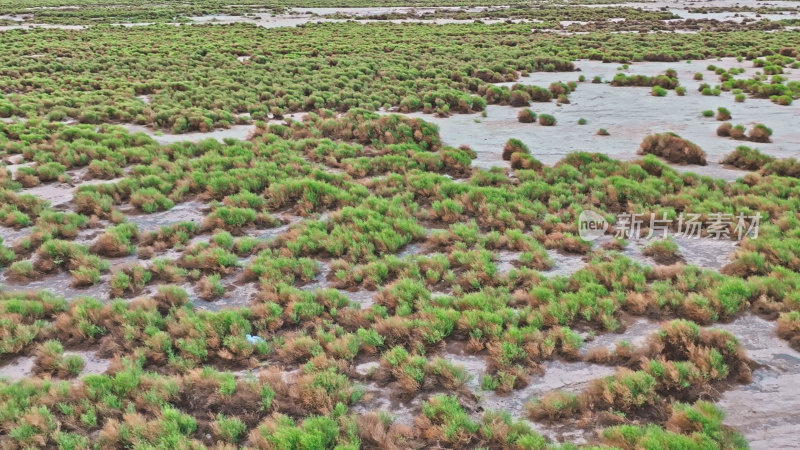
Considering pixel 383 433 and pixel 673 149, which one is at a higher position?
pixel 673 149

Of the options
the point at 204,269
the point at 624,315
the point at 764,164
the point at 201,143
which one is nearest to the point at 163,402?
the point at 204,269

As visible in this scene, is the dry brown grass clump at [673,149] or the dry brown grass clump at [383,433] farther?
the dry brown grass clump at [673,149]

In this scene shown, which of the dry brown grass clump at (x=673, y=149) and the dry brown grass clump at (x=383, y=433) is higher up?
the dry brown grass clump at (x=673, y=149)

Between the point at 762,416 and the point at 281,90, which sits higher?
the point at 281,90

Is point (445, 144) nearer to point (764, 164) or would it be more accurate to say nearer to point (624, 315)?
point (764, 164)

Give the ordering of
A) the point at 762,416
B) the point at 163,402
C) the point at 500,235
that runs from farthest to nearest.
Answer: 1. the point at 500,235
2. the point at 163,402
3. the point at 762,416

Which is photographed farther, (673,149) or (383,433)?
(673,149)

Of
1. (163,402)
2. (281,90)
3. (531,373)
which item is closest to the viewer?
(163,402)

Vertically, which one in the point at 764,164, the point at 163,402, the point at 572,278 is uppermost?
the point at 764,164
